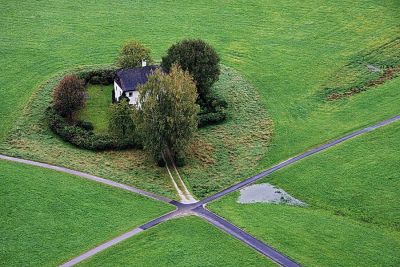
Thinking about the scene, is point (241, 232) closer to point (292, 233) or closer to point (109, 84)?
point (292, 233)

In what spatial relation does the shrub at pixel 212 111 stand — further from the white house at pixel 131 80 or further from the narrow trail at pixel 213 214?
the narrow trail at pixel 213 214

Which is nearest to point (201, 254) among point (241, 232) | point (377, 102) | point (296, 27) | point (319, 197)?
point (241, 232)


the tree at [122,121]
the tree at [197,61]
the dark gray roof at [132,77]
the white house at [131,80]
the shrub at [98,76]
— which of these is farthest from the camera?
the shrub at [98,76]

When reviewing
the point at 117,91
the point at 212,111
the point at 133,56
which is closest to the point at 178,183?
the point at 212,111

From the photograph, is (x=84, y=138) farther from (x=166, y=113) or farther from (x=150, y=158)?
(x=166, y=113)

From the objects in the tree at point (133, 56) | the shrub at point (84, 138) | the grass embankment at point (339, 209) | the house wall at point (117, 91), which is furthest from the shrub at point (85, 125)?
the grass embankment at point (339, 209)
